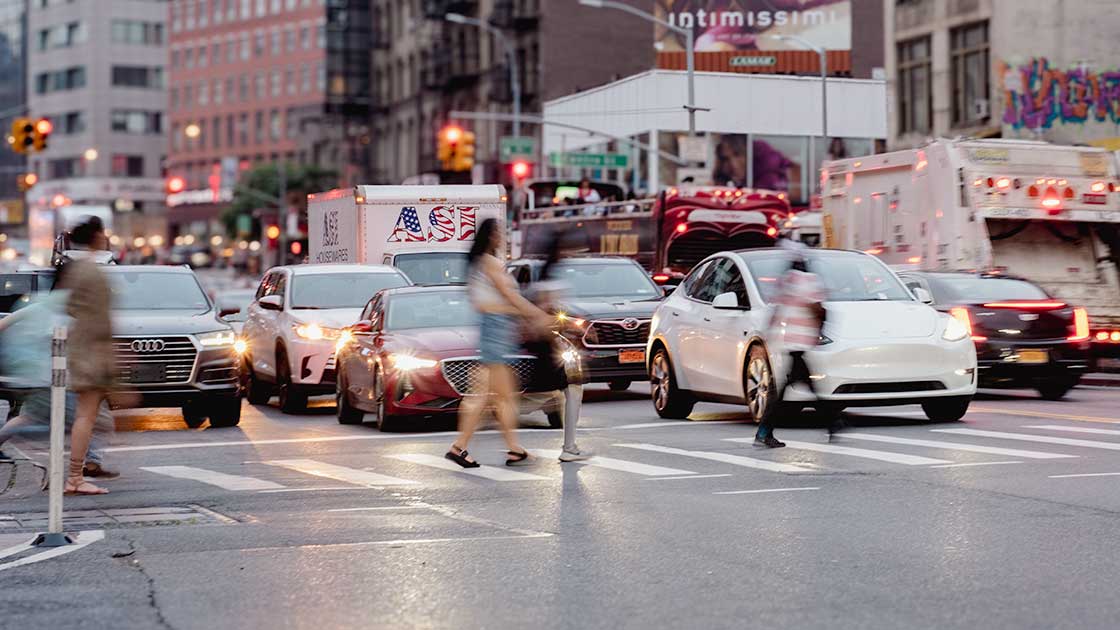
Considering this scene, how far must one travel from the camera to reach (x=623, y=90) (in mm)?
69312

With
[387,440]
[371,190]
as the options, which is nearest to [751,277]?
[387,440]

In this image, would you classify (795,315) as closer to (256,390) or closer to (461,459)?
(461,459)

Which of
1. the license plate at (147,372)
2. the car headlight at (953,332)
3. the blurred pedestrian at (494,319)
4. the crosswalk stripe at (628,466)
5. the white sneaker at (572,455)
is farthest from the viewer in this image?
the license plate at (147,372)

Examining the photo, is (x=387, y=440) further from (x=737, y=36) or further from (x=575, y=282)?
(x=737, y=36)

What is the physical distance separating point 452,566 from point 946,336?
910 cm

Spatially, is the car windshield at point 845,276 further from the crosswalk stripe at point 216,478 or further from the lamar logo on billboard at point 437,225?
the lamar logo on billboard at point 437,225

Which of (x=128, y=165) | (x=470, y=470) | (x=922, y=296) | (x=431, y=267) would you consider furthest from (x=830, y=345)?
(x=128, y=165)

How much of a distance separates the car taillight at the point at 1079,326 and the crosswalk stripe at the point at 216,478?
11.0 m

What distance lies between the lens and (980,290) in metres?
22.1

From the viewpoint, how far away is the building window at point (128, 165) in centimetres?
15225

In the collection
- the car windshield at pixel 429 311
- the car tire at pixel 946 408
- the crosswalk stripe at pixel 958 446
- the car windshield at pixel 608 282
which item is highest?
the car windshield at pixel 608 282

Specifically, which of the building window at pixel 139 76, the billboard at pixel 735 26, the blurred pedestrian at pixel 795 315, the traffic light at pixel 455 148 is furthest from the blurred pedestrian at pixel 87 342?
the building window at pixel 139 76

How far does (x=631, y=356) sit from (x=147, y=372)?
253 inches

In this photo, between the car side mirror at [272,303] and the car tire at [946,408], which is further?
the car side mirror at [272,303]
